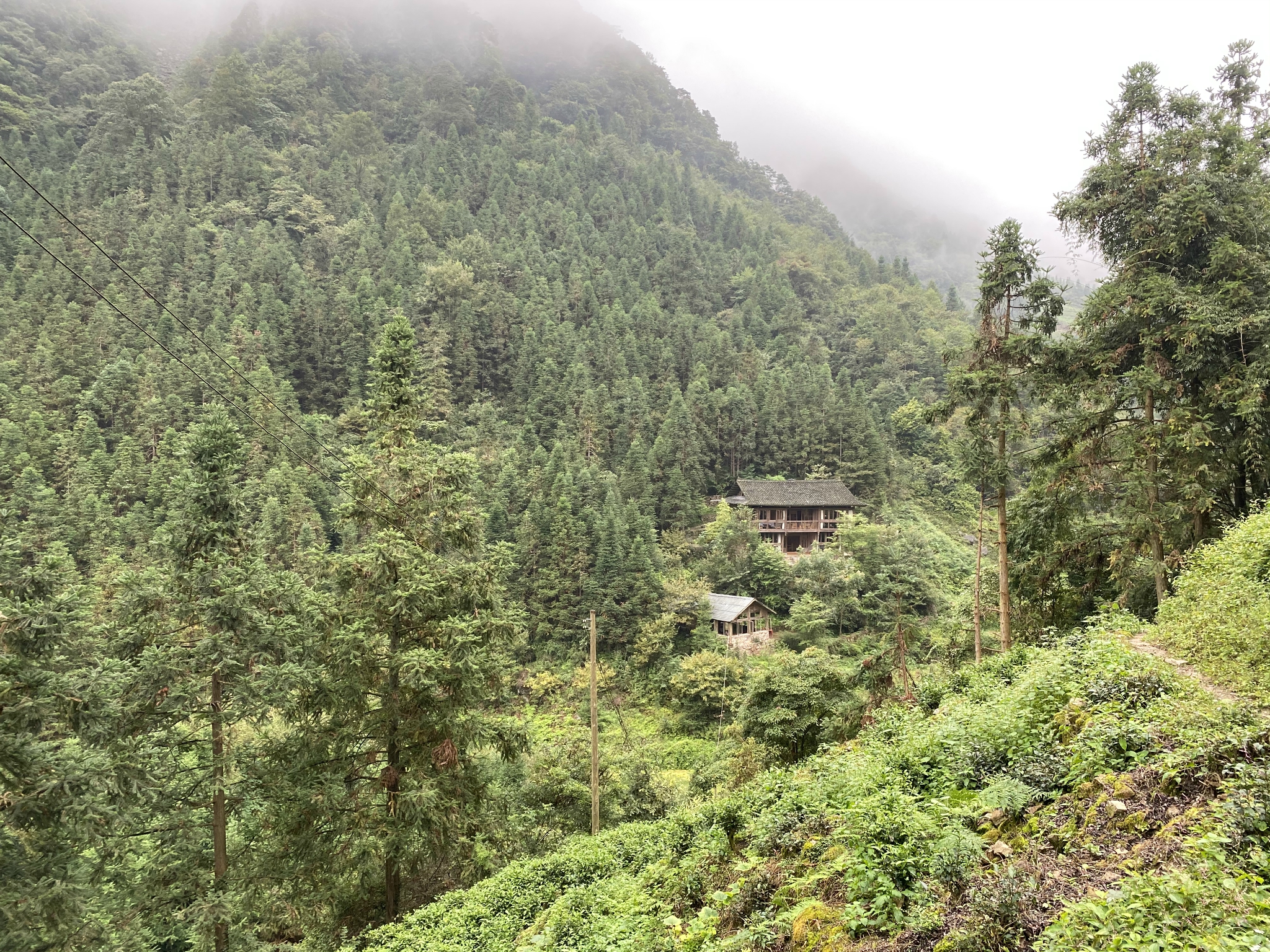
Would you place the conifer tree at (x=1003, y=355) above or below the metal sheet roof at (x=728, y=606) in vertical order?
above

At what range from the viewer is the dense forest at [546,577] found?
8.31 m

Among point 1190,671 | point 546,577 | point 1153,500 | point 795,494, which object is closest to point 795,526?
point 795,494

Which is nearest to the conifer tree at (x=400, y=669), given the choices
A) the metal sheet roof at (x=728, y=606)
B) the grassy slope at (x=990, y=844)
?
the grassy slope at (x=990, y=844)

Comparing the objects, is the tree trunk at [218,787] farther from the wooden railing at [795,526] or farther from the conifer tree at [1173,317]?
the wooden railing at [795,526]

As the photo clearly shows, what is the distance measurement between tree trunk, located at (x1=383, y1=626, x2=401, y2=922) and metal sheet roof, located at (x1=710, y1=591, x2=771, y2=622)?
77.4 feet

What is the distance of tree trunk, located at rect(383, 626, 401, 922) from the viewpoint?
12.4m

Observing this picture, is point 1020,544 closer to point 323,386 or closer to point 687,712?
point 687,712

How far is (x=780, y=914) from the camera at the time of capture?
496 centimetres

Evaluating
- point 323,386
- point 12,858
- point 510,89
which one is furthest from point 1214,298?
point 510,89

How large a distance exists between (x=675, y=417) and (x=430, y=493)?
36556 mm

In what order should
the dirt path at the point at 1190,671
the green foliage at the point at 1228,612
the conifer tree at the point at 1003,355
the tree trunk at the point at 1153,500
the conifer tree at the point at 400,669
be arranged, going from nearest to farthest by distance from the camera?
the dirt path at the point at 1190,671 → the green foliage at the point at 1228,612 → the conifer tree at the point at 400,669 → the tree trunk at the point at 1153,500 → the conifer tree at the point at 1003,355

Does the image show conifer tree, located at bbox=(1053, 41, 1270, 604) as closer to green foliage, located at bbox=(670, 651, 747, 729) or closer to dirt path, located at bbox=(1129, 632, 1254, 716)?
dirt path, located at bbox=(1129, 632, 1254, 716)

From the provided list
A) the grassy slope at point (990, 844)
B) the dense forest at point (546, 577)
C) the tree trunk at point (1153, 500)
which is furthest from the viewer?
the tree trunk at point (1153, 500)

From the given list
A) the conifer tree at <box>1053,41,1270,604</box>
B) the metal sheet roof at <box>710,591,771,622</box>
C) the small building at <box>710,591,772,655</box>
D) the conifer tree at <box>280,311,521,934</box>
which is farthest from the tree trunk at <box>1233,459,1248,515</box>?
the metal sheet roof at <box>710,591,771,622</box>
